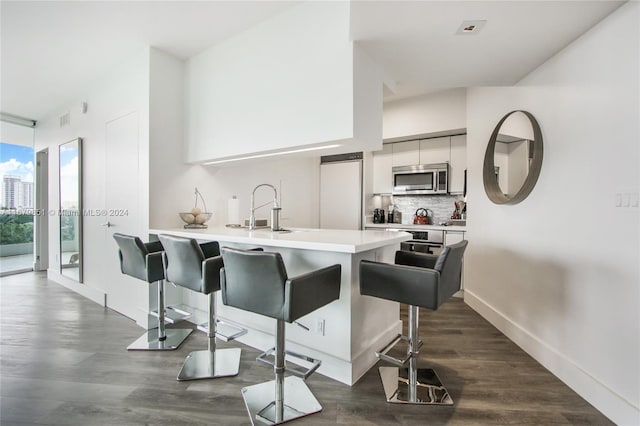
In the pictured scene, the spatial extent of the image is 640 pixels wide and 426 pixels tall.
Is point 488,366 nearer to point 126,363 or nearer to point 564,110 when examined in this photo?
point 564,110

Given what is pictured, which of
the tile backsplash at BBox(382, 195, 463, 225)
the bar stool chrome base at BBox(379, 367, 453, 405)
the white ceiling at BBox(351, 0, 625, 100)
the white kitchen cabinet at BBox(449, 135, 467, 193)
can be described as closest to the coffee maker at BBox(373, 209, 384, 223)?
the tile backsplash at BBox(382, 195, 463, 225)

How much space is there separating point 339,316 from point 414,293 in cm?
61

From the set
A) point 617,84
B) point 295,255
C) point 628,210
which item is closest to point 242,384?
point 295,255

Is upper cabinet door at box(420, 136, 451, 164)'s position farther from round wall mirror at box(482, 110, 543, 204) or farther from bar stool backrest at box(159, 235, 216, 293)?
bar stool backrest at box(159, 235, 216, 293)

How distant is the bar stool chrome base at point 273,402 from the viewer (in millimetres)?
1652

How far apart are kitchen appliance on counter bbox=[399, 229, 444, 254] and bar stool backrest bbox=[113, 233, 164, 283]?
2878mm

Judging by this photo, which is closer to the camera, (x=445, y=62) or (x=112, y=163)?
(x=445, y=62)

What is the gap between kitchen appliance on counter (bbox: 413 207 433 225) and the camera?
4656mm

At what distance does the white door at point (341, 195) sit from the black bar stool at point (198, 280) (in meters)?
2.86

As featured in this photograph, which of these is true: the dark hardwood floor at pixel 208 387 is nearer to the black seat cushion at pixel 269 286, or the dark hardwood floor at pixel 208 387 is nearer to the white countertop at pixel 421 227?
the black seat cushion at pixel 269 286

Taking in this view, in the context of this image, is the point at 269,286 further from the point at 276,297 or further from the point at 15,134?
the point at 15,134

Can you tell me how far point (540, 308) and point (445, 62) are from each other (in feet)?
6.90

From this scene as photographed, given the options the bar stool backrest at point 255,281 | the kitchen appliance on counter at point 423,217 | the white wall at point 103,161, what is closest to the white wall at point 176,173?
the white wall at point 103,161

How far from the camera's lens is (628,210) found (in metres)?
1.63
